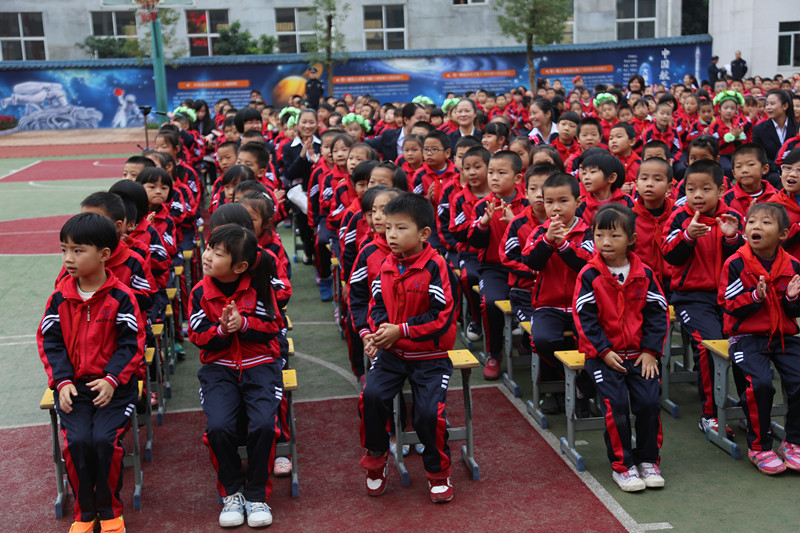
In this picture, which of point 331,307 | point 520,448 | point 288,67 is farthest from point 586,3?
point 520,448

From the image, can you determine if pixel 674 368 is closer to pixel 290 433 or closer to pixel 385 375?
pixel 385 375

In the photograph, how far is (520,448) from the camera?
4.74 metres

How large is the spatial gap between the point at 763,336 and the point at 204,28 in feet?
111

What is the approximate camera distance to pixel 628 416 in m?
4.30

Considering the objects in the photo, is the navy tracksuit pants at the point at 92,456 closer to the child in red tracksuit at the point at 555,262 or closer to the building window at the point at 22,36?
the child in red tracksuit at the point at 555,262

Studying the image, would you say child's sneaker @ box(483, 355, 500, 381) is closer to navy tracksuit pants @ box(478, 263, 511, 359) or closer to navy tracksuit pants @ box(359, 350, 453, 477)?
navy tracksuit pants @ box(478, 263, 511, 359)

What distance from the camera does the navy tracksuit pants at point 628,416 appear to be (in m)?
4.27

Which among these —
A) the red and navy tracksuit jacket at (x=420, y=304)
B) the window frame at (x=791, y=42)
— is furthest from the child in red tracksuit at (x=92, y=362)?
the window frame at (x=791, y=42)

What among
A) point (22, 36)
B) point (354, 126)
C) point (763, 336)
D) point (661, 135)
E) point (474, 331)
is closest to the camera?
point (763, 336)

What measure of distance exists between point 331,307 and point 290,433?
3.72 m

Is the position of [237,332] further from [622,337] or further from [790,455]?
[790,455]

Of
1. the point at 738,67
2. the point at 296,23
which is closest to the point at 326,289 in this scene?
the point at 738,67

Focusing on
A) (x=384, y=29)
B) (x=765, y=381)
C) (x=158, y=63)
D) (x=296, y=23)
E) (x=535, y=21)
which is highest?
(x=296, y=23)

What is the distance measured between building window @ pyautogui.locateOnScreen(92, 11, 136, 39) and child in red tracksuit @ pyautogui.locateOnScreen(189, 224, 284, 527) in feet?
110
